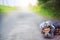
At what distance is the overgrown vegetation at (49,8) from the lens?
132cm

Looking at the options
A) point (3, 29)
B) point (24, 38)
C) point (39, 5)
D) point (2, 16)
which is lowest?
point (24, 38)

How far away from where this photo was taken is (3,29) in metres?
1.33

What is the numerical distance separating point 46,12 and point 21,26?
1.00 ft

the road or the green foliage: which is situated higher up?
the green foliage

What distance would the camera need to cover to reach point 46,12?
133 centimetres

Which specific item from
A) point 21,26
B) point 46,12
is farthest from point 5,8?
point 46,12

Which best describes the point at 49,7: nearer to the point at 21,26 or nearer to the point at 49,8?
the point at 49,8

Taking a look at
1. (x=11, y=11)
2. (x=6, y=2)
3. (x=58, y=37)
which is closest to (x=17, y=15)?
(x=11, y=11)

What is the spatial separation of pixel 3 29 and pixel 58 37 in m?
0.58

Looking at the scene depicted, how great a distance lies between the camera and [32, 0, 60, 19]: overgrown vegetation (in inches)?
52.1

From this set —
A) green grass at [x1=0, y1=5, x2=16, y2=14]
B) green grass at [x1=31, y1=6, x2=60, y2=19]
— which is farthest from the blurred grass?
green grass at [x1=0, y1=5, x2=16, y2=14]

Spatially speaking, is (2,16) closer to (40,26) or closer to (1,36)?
(1,36)

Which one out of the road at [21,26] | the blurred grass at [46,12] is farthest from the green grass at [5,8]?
the blurred grass at [46,12]

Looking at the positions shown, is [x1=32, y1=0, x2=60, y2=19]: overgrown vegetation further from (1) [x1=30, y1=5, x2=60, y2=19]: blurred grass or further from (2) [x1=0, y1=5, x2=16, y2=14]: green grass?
(2) [x1=0, y1=5, x2=16, y2=14]: green grass
